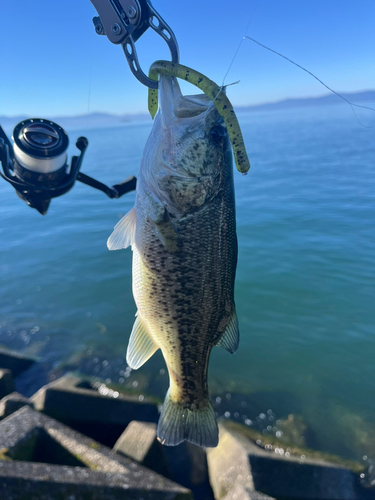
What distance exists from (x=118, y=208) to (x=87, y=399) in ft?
46.9

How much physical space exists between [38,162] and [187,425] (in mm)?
2810

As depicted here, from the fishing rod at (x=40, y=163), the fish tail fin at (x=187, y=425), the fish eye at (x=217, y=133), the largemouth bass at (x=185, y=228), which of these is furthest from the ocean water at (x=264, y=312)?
the fish eye at (x=217, y=133)

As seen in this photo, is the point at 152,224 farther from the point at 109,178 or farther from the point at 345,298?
the point at 109,178

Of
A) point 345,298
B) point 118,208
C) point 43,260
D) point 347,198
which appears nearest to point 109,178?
point 118,208

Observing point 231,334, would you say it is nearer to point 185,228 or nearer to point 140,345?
point 140,345

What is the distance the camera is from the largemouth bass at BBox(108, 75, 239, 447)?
232 centimetres

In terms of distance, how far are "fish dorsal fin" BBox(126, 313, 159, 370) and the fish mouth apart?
1.64 m

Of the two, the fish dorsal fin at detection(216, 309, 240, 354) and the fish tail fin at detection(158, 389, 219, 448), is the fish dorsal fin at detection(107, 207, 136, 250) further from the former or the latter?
the fish tail fin at detection(158, 389, 219, 448)

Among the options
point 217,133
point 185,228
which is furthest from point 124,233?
point 217,133

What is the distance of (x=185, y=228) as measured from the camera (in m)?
2.32

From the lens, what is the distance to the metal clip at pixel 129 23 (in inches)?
85.1

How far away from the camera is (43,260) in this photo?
467 inches

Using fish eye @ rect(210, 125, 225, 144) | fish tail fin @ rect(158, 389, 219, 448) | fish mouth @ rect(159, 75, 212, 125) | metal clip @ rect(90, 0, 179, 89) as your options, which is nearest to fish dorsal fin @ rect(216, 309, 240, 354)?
fish tail fin @ rect(158, 389, 219, 448)

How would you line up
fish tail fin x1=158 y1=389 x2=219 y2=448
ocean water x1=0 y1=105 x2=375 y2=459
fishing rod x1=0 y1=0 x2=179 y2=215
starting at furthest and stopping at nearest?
ocean water x1=0 y1=105 x2=375 y2=459
fishing rod x1=0 y1=0 x2=179 y2=215
fish tail fin x1=158 y1=389 x2=219 y2=448
